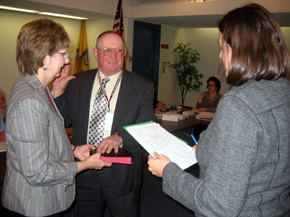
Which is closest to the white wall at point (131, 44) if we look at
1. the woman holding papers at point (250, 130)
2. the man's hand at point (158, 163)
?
the man's hand at point (158, 163)

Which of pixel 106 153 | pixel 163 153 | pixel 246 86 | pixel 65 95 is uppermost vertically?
pixel 246 86

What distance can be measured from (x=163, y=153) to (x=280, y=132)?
1.60ft

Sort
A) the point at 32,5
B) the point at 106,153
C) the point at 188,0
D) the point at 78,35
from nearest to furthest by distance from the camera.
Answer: the point at 106,153, the point at 32,5, the point at 188,0, the point at 78,35

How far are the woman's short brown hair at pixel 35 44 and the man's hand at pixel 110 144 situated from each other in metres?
0.62

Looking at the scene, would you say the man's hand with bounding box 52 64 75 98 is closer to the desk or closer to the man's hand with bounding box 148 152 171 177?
the man's hand with bounding box 148 152 171 177

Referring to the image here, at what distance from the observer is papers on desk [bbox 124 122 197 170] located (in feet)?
3.48

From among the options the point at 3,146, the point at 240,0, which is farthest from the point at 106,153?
the point at 240,0

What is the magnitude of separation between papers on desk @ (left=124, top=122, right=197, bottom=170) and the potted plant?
6632mm

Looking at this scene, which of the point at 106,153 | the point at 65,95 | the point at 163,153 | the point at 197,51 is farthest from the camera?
the point at 197,51

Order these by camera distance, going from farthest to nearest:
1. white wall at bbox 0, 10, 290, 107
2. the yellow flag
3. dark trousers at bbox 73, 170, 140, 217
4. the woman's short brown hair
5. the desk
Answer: the yellow flag
white wall at bbox 0, 10, 290, 107
the desk
dark trousers at bbox 73, 170, 140, 217
the woman's short brown hair

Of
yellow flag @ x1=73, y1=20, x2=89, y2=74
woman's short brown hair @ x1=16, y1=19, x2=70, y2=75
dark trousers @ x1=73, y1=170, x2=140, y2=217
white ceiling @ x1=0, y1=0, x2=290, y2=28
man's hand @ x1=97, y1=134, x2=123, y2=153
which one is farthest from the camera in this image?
yellow flag @ x1=73, y1=20, x2=89, y2=74

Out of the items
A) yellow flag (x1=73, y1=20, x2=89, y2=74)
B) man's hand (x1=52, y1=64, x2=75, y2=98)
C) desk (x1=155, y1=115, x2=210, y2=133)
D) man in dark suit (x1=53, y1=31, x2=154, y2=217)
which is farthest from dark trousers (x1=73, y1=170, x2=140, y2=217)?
yellow flag (x1=73, y1=20, x2=89, y2=74)

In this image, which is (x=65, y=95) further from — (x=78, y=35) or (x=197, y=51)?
(x=197, y=51)

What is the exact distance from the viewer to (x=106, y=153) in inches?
56.6
